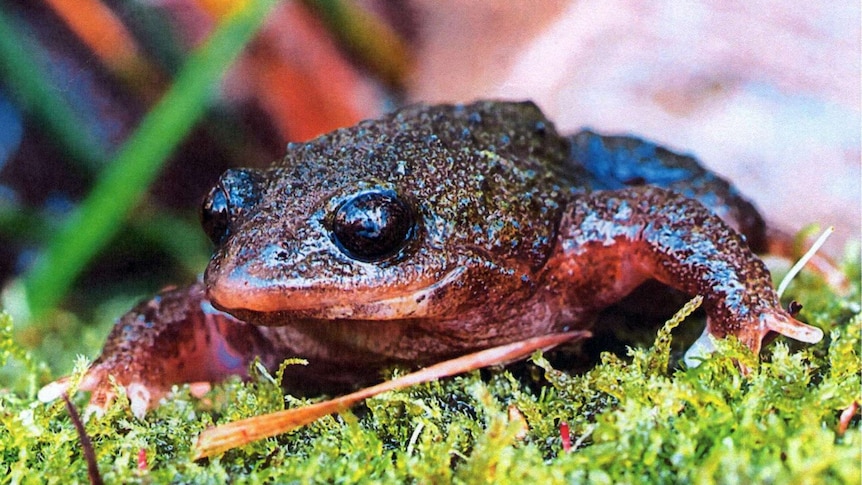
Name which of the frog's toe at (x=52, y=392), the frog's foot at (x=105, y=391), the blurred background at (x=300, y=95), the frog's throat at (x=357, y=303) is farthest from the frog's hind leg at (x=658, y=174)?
the frog's toe at (x=52, y=392)

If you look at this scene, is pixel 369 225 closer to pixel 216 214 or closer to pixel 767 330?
pixel 216 214

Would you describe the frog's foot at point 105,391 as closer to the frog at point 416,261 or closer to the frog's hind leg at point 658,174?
the frog at point 416,261

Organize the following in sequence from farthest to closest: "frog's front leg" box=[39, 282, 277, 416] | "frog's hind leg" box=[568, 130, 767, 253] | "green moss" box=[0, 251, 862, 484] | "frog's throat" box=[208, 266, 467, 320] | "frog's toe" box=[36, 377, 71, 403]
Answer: "frog's hind leg" box=[568, 130, 767, 253] < "frog's front leg" box=[39, 282, 277, 416] < "frog's toe" box=[36, 377, 71, 403] < "frog's throat" box=[208, 266, 467, 320] < "green moss" box=[0, 251, 862, 484]

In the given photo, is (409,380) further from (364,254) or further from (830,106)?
(830,106)

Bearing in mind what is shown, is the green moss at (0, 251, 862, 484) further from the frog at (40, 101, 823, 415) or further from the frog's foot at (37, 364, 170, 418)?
the frog at (40, 101, 823, 415)

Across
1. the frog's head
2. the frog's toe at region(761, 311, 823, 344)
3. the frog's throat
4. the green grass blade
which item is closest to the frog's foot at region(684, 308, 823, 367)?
the frog's toe at region(761, 311, 823, 344)

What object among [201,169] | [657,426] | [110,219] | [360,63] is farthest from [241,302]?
[360,63]
